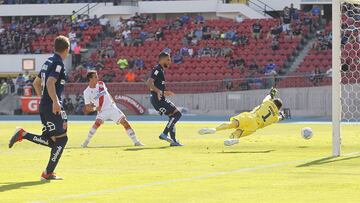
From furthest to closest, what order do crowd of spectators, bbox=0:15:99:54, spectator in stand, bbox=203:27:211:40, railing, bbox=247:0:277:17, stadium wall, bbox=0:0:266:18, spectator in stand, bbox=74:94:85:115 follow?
crowd of spectators, bbox=0:15:99:54
stadium wall, bbox=0:0:266:18
railing, bbox=247:0:277:17
spectator in stand, bbox=203:27:211:40
spectator in stand, bbox=74:94:85:115

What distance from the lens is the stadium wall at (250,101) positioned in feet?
145

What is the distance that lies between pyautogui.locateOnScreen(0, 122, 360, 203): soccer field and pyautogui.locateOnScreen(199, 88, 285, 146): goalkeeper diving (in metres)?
0.41

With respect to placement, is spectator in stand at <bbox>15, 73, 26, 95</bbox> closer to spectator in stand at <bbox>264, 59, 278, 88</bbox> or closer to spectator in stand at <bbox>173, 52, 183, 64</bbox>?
spectator in stand at <bbox>173, 52, 183, 64</bbox>

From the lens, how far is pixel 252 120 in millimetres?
20172

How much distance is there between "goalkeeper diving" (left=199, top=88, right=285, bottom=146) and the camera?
65.7 ft

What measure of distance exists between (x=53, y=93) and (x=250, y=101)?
3308 cm

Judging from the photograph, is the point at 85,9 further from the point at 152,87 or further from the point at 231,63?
the point at 152,87

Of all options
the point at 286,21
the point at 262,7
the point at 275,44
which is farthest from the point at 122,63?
the point at 262,7

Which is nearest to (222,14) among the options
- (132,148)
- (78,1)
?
(78,1)

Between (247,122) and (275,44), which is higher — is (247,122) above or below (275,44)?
below

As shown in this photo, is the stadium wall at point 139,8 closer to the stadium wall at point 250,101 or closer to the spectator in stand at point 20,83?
the spectator in stand at point 20,83

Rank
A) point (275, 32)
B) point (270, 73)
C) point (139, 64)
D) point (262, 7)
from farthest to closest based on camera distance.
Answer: point (262, 7) → point (139, 64) → point (275, 32) → point (270, 73)

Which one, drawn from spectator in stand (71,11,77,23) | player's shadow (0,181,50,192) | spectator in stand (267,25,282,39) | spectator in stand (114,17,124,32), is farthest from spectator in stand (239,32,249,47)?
player's shadow (0,181,50,192)

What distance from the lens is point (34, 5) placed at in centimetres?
6228
